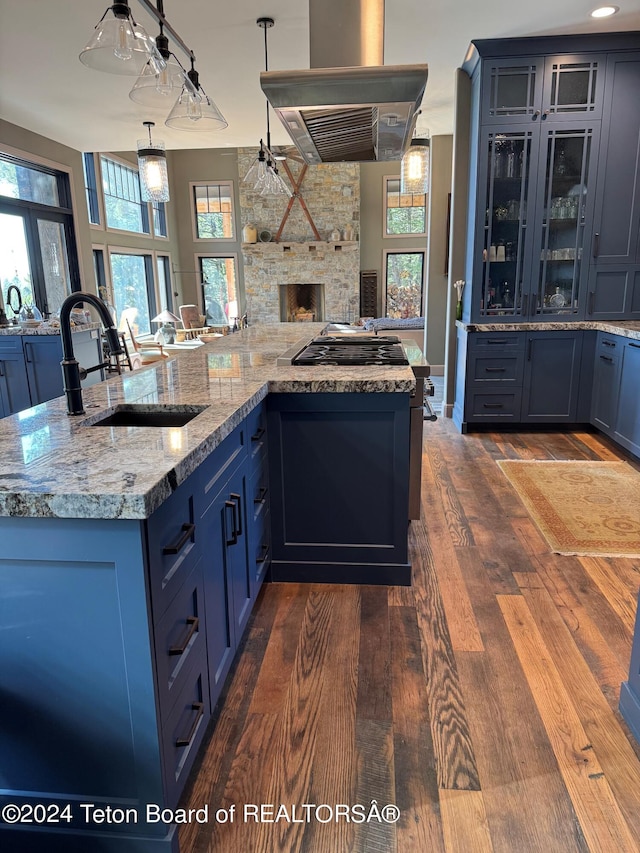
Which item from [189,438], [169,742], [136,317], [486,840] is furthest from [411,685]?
[136,317]

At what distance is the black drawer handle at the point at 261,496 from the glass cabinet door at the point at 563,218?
3.17 m

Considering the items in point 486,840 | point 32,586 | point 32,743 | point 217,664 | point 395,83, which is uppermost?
point 395,83

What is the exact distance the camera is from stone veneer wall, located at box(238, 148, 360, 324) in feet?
37.0

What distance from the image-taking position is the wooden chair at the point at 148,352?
7338mm

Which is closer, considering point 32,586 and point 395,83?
point 32,586

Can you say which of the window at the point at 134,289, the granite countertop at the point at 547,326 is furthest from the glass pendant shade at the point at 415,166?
the window at the point at 134,289

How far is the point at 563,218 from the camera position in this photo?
4398 millimetres

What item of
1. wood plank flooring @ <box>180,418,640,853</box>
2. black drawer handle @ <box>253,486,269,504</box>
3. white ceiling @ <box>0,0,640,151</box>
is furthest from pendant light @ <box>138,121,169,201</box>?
wood plank flooring @ <box>180,418,640,853</box>

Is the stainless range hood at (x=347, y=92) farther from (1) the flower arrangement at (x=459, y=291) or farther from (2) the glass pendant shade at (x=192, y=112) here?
(1) the flower arrangement at (x=459, y=291)

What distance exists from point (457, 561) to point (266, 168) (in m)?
3.36

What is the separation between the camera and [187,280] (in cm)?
1210

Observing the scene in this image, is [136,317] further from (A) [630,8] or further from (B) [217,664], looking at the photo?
(B) [217,664]

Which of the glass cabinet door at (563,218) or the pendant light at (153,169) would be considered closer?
the glass cabinet door at (563,218)

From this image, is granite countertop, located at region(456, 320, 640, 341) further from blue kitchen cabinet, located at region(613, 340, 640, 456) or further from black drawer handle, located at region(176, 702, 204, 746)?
black drawer handle, located at region(176, 702, 204, 746)
